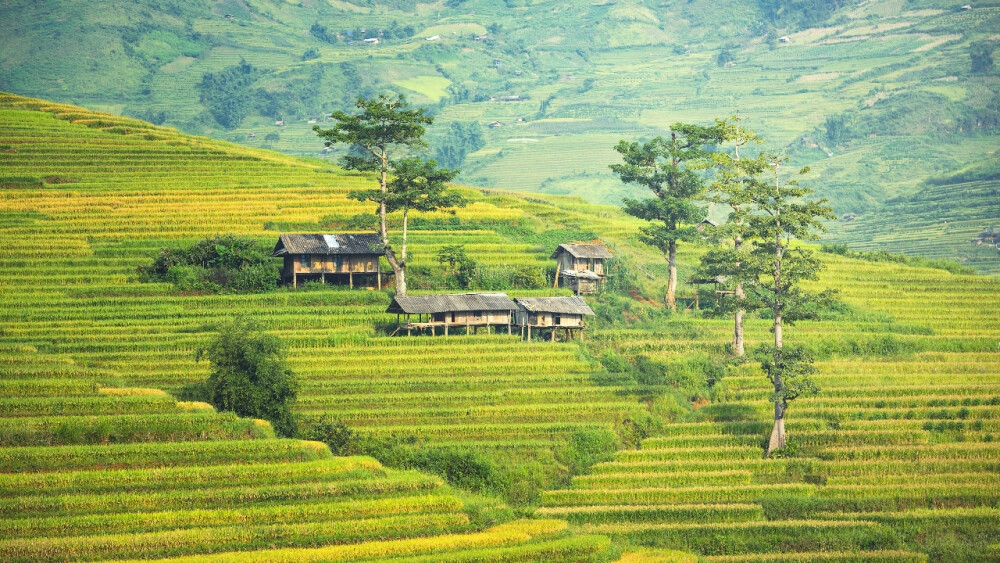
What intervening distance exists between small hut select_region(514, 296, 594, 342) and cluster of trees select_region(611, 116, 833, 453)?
6.71 m

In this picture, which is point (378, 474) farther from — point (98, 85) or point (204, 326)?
point (98, 85)

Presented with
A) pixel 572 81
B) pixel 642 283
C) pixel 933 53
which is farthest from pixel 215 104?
pixel 642 283

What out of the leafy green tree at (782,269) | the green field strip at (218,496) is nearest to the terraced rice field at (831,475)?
the leafy green tree at (782,269)

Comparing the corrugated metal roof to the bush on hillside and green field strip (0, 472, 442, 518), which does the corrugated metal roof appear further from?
green field strip (0, 472, 442, 518)

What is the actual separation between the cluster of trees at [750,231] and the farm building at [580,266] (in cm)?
330

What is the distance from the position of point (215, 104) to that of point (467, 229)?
11241 cm

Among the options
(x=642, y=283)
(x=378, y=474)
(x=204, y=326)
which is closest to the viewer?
(x=378, y=474)

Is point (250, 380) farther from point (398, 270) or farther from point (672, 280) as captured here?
point (672, 280)

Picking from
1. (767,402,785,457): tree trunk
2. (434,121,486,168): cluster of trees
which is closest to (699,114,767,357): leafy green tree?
(767,402,785,457): tree trunk

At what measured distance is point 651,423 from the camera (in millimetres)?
50656

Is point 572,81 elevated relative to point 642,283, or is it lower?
elevated

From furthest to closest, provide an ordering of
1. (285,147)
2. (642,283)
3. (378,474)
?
(285,147) < (642,283) < (378,474)

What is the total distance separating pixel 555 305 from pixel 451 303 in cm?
535

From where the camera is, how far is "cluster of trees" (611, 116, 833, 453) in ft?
160
